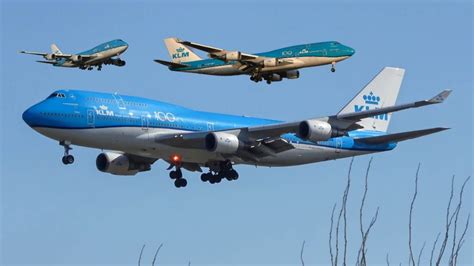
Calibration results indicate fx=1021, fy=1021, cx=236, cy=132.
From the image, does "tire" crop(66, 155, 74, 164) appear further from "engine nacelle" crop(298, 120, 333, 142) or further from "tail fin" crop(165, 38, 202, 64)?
"tail fin" crop(165, 38, 202, 64)

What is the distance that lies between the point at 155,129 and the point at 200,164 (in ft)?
20.0

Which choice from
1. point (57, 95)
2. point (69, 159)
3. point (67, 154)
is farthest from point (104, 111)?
point (69, 159)

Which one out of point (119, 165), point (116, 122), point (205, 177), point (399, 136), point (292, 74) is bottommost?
point (205, 177)

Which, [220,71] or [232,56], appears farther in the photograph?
[220,71]

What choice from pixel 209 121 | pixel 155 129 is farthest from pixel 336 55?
pixel 155 129

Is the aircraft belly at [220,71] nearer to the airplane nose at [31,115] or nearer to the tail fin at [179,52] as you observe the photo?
the tail fin at [179,52]

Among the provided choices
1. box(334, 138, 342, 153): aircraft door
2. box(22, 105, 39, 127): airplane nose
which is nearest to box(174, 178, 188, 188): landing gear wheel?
box(334, 138, 342, 153): aircraft door

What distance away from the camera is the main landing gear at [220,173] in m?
61.2

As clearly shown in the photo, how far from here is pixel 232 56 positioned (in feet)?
233

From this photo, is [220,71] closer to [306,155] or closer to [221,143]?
[306,155]

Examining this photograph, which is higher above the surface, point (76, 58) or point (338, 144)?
point (76, 58)

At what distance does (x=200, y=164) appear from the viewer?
62938 mm

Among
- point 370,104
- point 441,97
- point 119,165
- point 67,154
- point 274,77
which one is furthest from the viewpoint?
point 370,104

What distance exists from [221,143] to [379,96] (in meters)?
18.9
